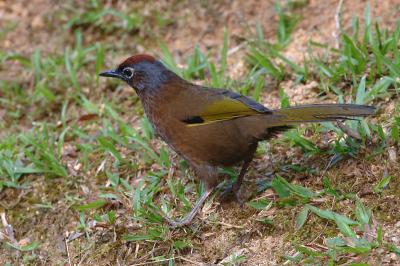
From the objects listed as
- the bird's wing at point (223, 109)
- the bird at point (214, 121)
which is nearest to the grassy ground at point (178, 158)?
the bird at point (214, 121)

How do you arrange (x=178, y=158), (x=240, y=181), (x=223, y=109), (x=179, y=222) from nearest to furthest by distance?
(x=179, y=222) → (x=223, y=109) → (x=240, y=181) → (x=178, y=158)

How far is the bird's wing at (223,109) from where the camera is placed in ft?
15.7

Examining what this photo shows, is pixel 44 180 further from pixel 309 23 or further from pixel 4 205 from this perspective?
pixel 309 23

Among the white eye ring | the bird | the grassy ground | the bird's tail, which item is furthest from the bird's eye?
the bird's tail

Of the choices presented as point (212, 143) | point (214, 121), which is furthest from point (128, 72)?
point (212, 143)

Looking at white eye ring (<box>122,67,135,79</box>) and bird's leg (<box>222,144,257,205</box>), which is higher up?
white eye ring (<box>122,67,135,79</box>)

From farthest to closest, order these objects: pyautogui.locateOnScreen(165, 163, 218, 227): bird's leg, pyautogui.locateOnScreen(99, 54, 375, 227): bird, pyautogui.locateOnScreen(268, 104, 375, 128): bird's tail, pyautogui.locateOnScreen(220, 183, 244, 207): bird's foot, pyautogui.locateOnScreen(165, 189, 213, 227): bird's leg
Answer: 1. pyautogui.locateOnScreen(220, 183, 244, 207): bird's foot
2. pyautogui.locateOnScreen(165, 163, 218, 227): bird's leg
3. pyautogui.locateOnScreen(165, 189, 213, 227): bird's leg
4. pyautogui.locateOnScreen(99, 54, 375, 227): bird
5. pyautogui.locateOnScreen(268, 104, 375, 128): bird's tail

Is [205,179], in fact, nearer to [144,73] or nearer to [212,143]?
[212,143]

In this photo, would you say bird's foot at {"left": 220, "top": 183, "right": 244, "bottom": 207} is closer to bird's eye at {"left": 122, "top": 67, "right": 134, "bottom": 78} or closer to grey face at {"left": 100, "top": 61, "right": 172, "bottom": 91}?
grey face at {"left": 100, "top": 61, "right": 172, "bottom": 91}

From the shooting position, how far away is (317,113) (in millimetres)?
4566

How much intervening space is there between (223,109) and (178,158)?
3.01 feet

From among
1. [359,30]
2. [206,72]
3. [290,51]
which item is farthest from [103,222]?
[359,30]

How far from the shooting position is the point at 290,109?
15.4 feet

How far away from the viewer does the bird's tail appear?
4473 mm
